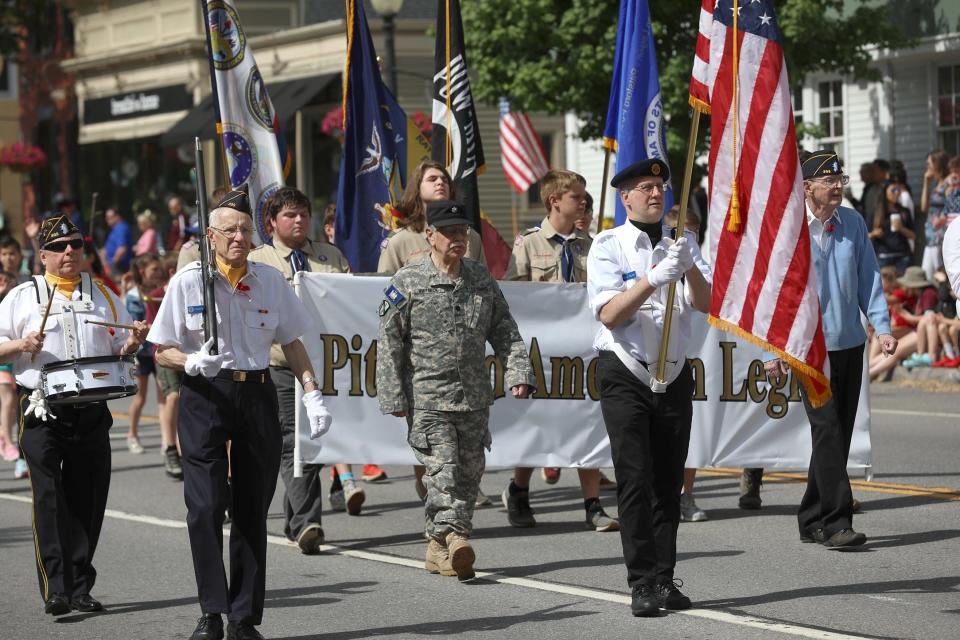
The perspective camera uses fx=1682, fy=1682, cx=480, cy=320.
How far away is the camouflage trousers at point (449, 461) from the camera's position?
8.66m

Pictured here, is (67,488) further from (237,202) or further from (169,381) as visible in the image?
(169,381)

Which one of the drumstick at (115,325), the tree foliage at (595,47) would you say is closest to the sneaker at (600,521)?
the drumstick at (115,325)

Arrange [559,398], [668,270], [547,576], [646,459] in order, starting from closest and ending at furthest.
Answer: [668,270]
[646,459]
[547,576]
[559,398]

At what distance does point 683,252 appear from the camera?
7316 millimetres

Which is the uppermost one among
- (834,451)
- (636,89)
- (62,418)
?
(636,89)

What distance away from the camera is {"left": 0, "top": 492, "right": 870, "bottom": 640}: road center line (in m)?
7.23

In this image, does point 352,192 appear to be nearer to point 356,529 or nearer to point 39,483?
point 356,529

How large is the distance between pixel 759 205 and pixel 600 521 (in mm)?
2938

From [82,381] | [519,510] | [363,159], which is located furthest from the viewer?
[363,159]

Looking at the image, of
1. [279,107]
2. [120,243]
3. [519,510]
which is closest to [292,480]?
[519,510]

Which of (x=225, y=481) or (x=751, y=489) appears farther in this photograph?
(x=751, y=489)

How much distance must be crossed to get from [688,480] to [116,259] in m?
19.8

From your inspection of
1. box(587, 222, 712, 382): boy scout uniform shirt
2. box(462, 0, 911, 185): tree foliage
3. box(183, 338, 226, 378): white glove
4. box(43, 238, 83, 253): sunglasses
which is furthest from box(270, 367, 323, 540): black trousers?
box(462, 0, 911, 185): tree foliage

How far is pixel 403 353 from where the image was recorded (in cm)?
879
